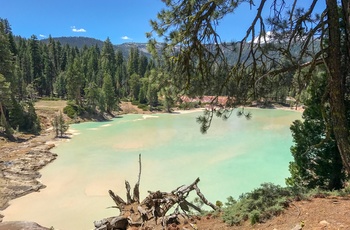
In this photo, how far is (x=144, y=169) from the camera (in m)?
20.4

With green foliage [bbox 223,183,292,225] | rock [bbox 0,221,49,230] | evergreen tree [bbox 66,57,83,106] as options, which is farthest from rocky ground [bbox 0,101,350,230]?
evergreen tree [bbox 66,57,83,106]

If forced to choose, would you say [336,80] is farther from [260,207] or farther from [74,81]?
[74,81]

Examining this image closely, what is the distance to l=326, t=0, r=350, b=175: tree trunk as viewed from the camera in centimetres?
388

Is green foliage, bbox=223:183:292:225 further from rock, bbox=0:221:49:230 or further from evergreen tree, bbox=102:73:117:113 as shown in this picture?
evergreen tree, bbox=102:73:117:113

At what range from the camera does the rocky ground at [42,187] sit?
14.7ft

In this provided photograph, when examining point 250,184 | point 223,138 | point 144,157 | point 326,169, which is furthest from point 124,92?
point 326,169

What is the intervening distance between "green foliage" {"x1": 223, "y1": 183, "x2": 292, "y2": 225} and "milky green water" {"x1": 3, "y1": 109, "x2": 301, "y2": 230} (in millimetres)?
8364

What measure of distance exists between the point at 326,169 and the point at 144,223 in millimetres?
5953

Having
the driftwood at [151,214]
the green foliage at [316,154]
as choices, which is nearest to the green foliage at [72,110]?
the green foliage at [316,154]

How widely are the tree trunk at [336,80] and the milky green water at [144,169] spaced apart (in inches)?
423

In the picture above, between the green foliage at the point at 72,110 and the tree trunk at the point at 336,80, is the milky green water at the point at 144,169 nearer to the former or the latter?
the tree trunk at the point at 336,80

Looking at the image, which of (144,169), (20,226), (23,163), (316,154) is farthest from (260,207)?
(23,163)

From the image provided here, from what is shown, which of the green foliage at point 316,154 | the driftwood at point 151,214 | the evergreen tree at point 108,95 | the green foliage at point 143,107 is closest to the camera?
the driftwood at point 151,214

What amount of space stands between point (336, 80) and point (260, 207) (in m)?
2.65
